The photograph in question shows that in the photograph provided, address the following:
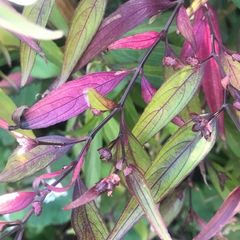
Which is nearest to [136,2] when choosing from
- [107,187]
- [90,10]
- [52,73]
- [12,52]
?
[90,10]

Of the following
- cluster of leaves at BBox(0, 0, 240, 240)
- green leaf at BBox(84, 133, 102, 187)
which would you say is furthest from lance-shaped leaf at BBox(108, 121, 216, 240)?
green leaf at BBox(84, 133, 102, 187)

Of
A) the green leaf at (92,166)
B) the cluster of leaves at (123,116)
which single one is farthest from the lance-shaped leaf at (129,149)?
the green leaf at (92,166)

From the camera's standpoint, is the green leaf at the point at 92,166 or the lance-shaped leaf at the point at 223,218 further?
the green leaf at the point at 92,166

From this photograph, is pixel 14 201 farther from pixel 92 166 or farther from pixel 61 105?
pixel 92 166

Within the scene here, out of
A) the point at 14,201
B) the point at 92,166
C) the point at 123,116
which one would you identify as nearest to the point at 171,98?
the point at 123,116

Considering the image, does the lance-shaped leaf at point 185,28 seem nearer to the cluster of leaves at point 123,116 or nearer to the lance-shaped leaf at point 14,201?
the cluster of leaves at point 123,116

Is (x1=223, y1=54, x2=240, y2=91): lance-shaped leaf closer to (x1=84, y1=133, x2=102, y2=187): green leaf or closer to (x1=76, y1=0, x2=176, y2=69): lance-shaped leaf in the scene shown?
(x1=76, y1=0, x2=176, y2=69): lance-shaped leaf

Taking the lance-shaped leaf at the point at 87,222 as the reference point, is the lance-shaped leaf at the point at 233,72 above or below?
above
